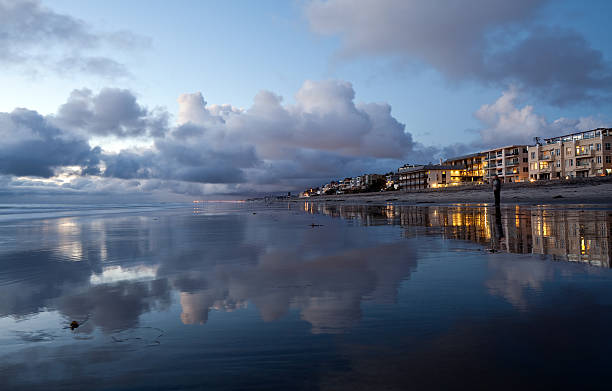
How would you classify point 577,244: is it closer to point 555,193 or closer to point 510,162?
point 555,193

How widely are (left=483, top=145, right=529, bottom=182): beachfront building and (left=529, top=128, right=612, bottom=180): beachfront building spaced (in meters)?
4.09

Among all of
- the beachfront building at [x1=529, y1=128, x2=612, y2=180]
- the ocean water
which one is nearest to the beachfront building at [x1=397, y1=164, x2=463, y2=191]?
the beachfront building at [x1=529, y1=128, x2=612, y2=180]

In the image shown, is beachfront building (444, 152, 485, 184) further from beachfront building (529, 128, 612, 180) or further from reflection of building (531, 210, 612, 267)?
reflection of building (531, 210, 612, 267)

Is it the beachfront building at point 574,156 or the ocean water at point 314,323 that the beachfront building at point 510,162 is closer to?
the beachfront building at point 574,156

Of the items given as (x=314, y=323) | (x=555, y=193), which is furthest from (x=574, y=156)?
(x=314, y=323)

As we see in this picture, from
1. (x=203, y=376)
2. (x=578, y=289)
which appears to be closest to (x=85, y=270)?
(x=203, y=376)

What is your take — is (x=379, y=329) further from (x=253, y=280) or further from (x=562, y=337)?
(x=253, y=280)

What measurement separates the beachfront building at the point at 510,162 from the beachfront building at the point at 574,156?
4.09 m

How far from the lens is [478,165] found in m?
116

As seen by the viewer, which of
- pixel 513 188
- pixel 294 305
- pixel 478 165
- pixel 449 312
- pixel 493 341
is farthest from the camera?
pixel 478 165

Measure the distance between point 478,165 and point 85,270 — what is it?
126 metres

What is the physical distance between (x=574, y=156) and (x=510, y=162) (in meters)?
20.4

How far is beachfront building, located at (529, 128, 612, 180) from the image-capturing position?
7075cm

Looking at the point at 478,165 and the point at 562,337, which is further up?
the point at 478,165
